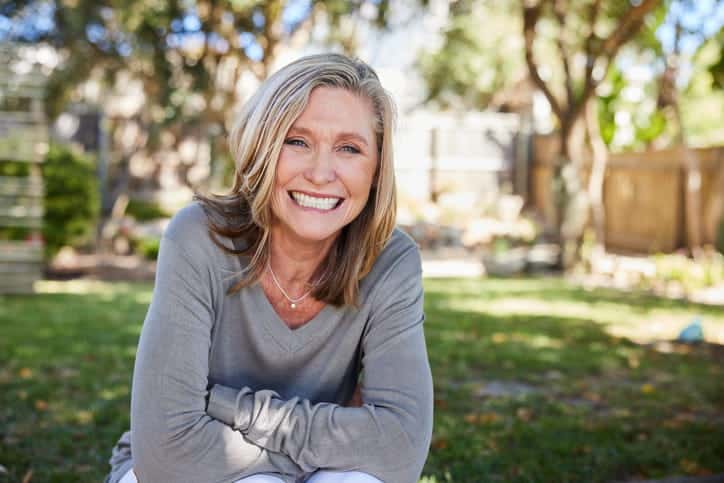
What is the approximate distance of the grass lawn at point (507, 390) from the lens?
3547 millimetres

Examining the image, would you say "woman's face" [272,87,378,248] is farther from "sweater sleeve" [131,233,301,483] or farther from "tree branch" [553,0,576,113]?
"tree branch" [553,0,576,113]

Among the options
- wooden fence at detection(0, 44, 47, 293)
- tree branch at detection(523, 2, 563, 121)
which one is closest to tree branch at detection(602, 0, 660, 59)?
tree branch at detection(523, 2, 563, 121)

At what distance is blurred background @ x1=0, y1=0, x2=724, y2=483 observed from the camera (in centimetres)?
418

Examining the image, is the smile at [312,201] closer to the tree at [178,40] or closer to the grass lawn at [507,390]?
the grass lawn at [507,390]

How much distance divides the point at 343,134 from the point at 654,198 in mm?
14763

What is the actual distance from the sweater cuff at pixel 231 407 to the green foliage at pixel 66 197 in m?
11.4

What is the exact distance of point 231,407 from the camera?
2.10 meters

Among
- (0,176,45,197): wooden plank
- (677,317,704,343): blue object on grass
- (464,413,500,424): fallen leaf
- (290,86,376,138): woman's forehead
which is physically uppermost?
(290,86,376,138): woman's forehead

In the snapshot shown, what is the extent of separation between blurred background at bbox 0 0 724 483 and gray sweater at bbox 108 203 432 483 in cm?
42

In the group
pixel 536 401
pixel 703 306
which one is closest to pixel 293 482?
pixel 536 401

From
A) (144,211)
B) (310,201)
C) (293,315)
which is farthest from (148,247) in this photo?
(310,201)

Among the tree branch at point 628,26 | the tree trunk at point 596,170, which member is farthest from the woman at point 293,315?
the tree trunk at point 596,170

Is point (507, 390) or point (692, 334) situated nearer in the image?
point (507, 390)

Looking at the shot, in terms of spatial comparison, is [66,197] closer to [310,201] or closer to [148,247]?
[148,247]
